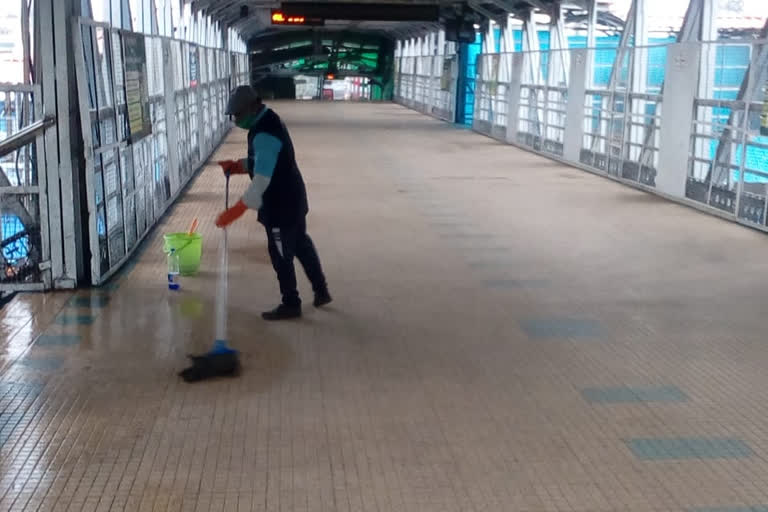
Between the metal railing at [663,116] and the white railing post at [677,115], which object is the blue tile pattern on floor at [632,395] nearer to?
the metal railing at [663,116]

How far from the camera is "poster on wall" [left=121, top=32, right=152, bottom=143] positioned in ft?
22.5

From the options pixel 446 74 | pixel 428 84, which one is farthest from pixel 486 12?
pixel 428 84

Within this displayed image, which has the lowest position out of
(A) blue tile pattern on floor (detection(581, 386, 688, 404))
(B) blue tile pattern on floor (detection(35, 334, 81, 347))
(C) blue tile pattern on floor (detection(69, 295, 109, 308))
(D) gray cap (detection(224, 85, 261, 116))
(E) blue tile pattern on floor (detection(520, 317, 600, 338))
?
(A) blue tile pattern on floor (detection(581, 386, 688, 404))

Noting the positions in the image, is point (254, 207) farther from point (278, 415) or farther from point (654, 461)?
point (654, 461)

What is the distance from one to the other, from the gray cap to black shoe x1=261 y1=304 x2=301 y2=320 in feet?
4.13

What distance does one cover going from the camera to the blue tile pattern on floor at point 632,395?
416cm

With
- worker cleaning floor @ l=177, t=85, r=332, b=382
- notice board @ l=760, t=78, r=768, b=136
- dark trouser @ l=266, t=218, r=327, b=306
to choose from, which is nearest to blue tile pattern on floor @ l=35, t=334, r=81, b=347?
worker cleaning floor @ l=177, t=85, r=332, b=382

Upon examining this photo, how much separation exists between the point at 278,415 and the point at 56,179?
108 inches

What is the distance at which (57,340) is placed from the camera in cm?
491

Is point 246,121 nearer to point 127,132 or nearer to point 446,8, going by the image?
point 127,132

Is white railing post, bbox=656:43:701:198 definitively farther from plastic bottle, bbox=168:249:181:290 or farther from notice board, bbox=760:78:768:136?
plastic bottle, bbox=168:249:181:290

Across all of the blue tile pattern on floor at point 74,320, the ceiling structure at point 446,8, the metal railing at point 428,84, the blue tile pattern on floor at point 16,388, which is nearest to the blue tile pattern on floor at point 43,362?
the blue tile pattern on floor at point 16,388

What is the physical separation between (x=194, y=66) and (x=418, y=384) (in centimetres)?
918

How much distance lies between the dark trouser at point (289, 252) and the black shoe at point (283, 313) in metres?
0.03
